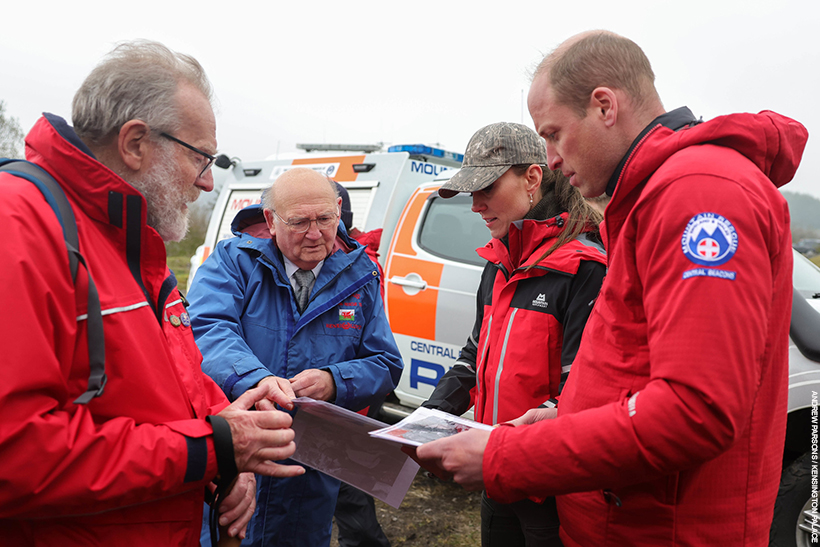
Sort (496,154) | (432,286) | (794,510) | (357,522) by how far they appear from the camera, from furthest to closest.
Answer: (432,286), (357,522), (794,510), (496,154)

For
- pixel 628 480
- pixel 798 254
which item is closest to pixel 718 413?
pixel 628 480

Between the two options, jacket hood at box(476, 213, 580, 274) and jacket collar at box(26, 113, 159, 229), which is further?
jacket hood at box(476, 213, 580, 274)

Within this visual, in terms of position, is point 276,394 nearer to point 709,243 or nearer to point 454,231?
point 709,243

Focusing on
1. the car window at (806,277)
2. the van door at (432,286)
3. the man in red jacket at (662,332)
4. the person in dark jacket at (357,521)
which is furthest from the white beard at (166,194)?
the car window at (806,277)

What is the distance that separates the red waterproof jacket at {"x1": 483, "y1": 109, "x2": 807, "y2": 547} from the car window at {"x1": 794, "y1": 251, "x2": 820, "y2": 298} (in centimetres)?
217

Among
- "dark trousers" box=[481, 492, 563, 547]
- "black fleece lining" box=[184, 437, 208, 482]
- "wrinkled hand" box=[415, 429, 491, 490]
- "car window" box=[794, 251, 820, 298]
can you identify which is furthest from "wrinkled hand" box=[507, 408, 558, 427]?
"car window" box=[794, 251, 820, 298]

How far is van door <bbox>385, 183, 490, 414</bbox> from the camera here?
149 inches

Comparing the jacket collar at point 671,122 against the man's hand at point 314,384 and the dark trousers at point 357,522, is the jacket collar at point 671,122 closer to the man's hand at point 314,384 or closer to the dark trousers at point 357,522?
the man's hand at point 314,384

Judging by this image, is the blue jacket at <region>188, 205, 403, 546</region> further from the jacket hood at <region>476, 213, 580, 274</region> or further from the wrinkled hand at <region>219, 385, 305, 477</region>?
the wrinkled hand at <region>219, 385, 305, 477</region>

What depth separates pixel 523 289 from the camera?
1944 millimetres

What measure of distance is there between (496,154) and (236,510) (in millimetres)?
1502

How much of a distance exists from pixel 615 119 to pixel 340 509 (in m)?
2.69

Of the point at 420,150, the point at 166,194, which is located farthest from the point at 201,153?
the point at 420,150

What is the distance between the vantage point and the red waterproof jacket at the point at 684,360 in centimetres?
93
